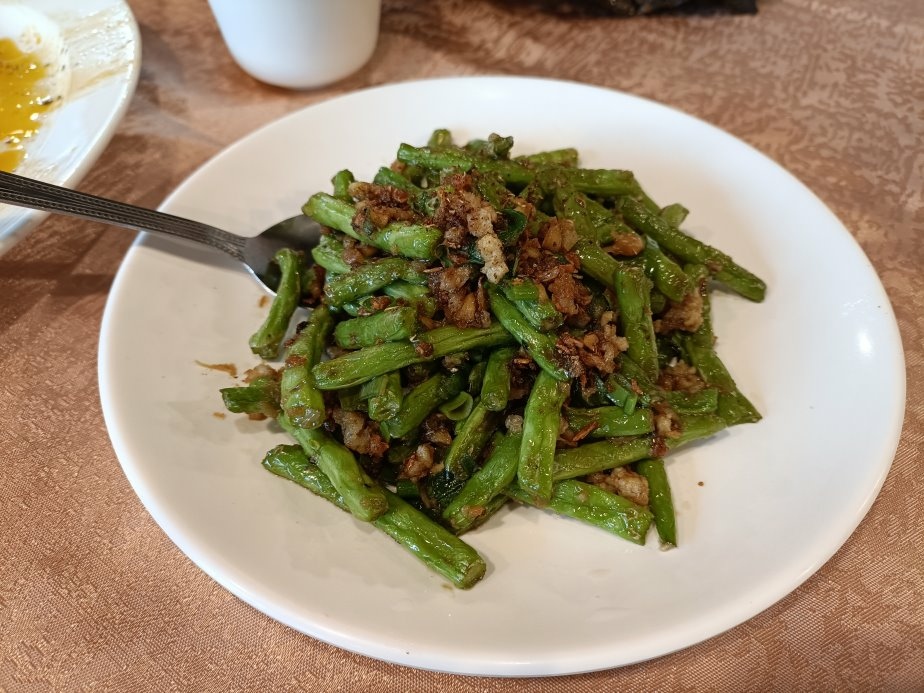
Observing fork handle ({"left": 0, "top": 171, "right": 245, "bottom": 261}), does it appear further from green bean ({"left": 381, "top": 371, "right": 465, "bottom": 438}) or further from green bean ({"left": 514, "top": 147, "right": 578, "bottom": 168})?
green bean ({"left": 514, "top": 147, "right": 578, "bottom": 168})

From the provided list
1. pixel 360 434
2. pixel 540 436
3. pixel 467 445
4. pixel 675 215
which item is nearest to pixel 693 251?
pixel 675 215

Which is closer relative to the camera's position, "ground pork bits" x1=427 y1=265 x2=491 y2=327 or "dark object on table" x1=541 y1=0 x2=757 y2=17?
"ground pork bits" x1=427 y1=265 x2=491 y2=327

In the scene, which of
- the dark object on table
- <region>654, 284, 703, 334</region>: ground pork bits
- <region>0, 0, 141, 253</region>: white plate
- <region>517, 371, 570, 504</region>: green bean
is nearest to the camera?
<region>517, 371, 570, 504</region>: green bean

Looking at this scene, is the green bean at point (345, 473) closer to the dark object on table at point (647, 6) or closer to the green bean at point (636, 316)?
the green bean at point (636, 316)

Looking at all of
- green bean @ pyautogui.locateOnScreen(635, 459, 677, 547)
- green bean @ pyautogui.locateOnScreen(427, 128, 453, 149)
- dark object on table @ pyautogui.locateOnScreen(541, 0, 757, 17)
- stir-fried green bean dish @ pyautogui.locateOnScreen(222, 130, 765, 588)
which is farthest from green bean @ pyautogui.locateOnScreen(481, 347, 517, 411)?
dark object on table @ pyautogui.locateOnScreen(541, 0, 757, 17)

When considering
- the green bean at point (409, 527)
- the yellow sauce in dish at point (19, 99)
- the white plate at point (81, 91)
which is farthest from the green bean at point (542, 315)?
the yellow sauce in dish at point (19, 99)

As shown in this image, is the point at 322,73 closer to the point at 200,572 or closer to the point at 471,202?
the point at 471,202

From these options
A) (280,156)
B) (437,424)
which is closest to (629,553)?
(437,424)
